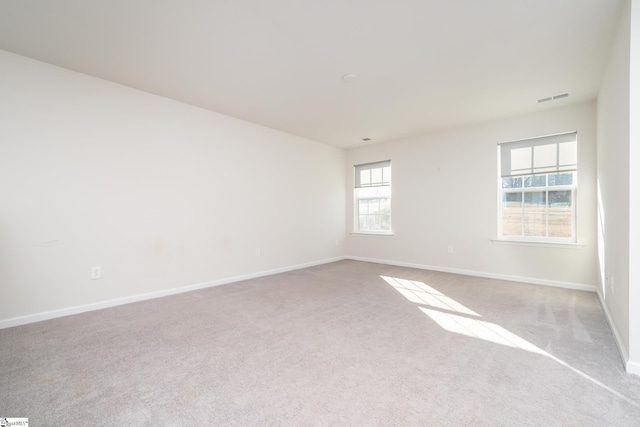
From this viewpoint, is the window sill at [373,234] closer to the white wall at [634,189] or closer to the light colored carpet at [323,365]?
the light colored carpet at [323,365]

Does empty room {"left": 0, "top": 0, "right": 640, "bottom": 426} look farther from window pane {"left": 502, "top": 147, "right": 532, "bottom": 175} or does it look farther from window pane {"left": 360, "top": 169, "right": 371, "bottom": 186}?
window pane {"left": 360, "top": 169, "right": 371, "bottom": 186}

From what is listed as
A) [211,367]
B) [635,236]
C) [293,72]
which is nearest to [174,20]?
[293,72]

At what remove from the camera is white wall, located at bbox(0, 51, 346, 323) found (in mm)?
2617

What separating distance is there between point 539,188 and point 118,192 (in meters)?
5.51

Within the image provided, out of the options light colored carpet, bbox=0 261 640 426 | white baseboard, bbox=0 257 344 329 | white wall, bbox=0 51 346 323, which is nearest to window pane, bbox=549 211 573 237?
light colored carpet, bbox=0 261 640 426

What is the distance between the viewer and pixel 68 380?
5.67 feet

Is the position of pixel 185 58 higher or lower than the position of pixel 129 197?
higher

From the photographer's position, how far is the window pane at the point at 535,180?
404 cm

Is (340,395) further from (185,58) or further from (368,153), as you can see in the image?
(368,153)

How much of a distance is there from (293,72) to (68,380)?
3014 millimetres

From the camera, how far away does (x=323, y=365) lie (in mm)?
1903

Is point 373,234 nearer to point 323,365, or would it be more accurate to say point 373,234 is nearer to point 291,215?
point 291,215

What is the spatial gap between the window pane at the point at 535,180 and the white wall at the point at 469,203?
1.27ft

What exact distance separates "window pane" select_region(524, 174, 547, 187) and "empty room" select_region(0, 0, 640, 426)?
0.03m
